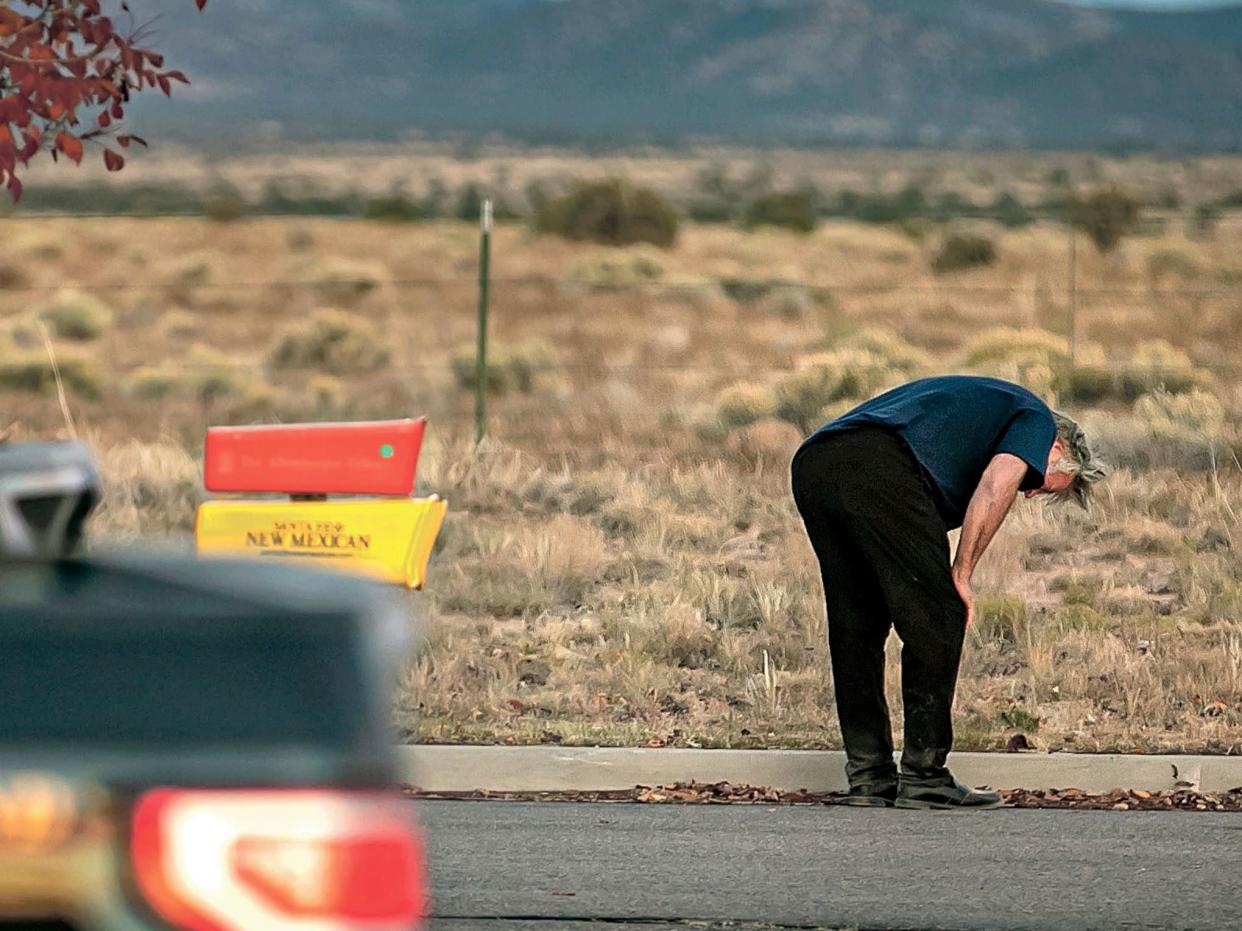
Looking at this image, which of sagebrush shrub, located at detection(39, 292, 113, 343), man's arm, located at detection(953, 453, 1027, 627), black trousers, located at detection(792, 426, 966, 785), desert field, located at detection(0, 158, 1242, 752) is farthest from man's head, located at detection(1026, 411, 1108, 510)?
sagebrush shrub, located at detection(39, 292, 113, 343)

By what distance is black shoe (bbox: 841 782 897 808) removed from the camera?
7551 millimetres

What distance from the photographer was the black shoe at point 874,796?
24.8 ft

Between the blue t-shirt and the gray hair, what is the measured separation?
0.11 meters

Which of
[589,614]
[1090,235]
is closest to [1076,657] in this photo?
[589,614]

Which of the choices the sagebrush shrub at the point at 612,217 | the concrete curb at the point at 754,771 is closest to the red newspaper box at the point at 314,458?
the concrete curb at the point at 754,771

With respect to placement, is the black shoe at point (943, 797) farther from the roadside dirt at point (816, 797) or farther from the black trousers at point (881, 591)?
the roadside dirt at point (816, 797)

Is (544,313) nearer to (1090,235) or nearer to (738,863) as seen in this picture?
(1090,235)

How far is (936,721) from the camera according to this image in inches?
290

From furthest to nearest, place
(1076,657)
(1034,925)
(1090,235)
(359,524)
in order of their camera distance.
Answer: (1090,235) < (1076,657) < (359,524) < (1034,925)

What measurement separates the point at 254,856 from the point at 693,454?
14.4 meters

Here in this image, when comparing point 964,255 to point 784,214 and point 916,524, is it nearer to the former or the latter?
point 784,214

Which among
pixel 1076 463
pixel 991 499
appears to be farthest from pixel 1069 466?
pixel 991 499

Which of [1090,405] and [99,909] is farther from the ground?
[1090,405]

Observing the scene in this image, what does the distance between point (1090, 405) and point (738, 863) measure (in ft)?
44.1
